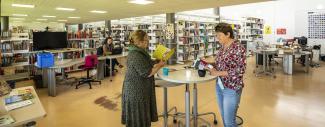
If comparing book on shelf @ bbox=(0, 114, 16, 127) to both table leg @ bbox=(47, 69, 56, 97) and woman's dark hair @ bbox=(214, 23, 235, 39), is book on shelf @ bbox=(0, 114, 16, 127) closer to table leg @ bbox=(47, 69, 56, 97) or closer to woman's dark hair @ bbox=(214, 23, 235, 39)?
woman's dark hair @ bbox=(214, 23, 235, 39)

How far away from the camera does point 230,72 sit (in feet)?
7.67

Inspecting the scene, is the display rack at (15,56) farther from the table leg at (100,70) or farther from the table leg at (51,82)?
the table leg at (100,70)

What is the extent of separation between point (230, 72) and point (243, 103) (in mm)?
2729

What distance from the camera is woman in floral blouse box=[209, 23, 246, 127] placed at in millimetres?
2324

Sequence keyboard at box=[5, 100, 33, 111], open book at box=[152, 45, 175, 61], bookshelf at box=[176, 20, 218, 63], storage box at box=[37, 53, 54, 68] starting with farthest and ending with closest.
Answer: bookshelf at box=[176, 20, 218, 63] → storage box at box=[37, 53, 54, 68] → open book at box=[152, 45, 175, 61] → keyboard at box=[5, 100, 33, 111]

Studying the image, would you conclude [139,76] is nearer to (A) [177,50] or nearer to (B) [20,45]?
(B) [20,45]

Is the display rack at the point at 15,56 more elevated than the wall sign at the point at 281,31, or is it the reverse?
the wall sign at the point at 281,31

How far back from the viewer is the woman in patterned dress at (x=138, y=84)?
246 cm

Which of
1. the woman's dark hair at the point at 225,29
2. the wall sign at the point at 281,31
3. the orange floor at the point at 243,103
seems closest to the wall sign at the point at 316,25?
the wall sign at the point at 281,31

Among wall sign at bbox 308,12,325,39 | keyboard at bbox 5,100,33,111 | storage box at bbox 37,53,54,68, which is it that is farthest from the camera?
wall sign at bbox 308,12,325,39

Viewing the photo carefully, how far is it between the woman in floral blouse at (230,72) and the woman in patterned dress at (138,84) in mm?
691

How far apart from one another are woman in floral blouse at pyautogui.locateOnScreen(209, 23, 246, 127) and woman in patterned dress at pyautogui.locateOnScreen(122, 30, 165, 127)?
2.27 feet

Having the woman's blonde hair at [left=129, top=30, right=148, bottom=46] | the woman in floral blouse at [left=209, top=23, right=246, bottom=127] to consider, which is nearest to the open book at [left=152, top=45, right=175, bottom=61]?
the woman's blonde hair at [left=129, top=30, right=148, bottom=46]

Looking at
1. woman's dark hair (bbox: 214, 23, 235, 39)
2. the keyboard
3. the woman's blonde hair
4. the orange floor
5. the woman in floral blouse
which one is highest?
woman's dark hair (bbox: 214, 23, 235, 39)
